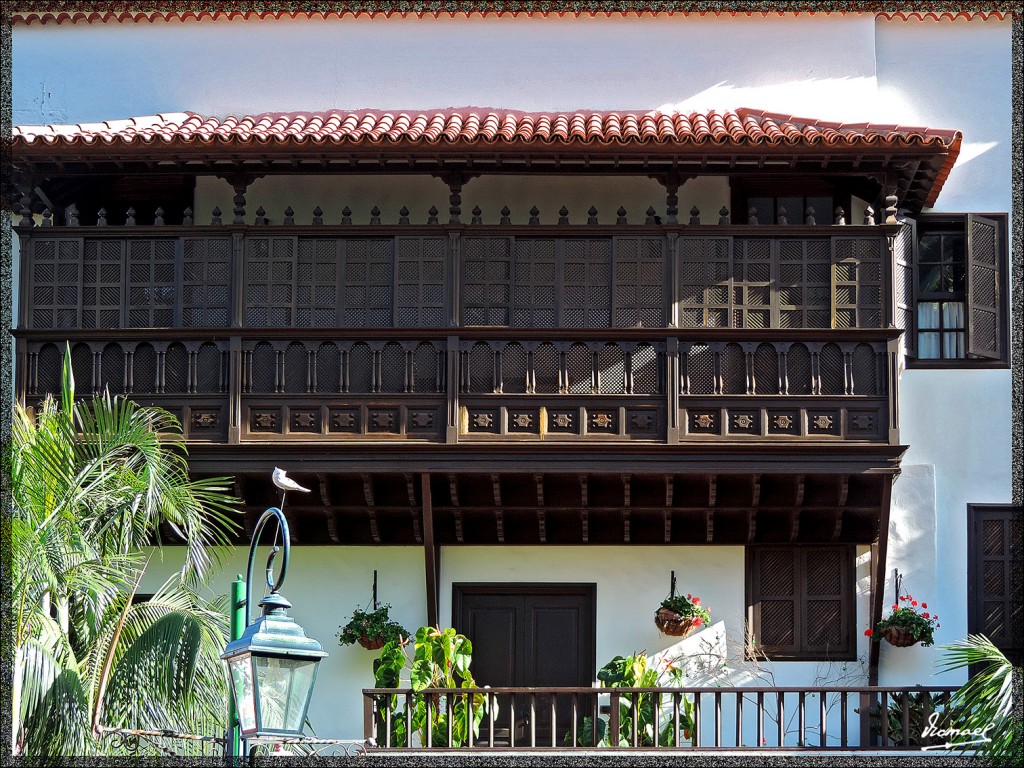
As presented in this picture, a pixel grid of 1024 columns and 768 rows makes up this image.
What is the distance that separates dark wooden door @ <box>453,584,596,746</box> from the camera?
1536 cm

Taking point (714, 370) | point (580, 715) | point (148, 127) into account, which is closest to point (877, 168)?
point (714, 370)

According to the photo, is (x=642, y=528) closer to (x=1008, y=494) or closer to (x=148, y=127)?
(x=1008, y=494)

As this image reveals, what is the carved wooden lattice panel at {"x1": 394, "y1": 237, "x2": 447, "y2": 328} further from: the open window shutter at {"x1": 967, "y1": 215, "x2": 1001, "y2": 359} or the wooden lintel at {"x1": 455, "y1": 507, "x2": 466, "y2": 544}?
the open window shutter at {"x1": 967, "y1": 215, "x2": 1001, "y2": 359}

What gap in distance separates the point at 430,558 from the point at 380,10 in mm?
5637

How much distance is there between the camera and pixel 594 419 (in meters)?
14.4

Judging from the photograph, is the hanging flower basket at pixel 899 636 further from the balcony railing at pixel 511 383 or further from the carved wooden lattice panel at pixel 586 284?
the carved wooden lattice panel at pixel 586 284

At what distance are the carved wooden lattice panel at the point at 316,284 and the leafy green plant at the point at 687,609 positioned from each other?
3.78 m

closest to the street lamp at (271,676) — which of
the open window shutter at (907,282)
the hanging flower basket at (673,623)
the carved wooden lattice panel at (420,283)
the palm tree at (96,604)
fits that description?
the palm tree at (96,604)

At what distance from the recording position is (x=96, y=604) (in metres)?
12.5

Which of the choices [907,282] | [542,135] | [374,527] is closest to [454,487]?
[374,527]

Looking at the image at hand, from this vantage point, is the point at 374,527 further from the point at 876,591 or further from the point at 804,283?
the point at 876,591

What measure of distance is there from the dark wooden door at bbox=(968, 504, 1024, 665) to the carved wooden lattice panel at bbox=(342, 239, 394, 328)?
5.61 m

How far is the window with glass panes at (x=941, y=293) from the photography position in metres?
16.2

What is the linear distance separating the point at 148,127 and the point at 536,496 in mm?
4690
